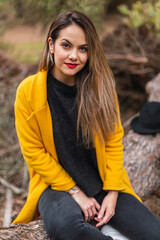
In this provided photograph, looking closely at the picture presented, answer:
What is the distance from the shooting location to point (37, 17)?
13.8ft

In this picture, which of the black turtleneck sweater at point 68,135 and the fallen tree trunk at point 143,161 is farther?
the fallen tree trunk at point 143,161

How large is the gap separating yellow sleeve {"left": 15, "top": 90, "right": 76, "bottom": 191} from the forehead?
1.59ft

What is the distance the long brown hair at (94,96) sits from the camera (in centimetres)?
170

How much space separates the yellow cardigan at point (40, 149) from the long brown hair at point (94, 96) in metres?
0.08

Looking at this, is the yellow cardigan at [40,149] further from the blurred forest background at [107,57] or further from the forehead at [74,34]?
the blurred forest background at [107,57]

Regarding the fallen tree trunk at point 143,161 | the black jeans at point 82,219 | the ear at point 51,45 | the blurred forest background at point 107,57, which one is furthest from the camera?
the blurred forest background at point 107,57

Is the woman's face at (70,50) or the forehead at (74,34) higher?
the forehead at (74,34)

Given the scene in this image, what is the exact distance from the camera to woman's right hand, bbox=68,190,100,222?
161 centimetres

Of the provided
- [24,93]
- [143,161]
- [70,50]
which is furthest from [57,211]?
[143,161]

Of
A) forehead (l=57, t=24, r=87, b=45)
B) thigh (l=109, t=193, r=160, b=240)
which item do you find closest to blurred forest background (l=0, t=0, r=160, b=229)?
thigh (l=109, t=193, r=160, b=240)

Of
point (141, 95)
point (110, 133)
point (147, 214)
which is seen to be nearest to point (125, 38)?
point (141, 95)

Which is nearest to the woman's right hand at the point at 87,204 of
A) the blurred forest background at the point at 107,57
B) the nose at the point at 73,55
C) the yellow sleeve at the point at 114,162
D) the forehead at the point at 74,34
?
the yellow sleeve at the point at 114,162

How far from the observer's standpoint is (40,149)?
168 centimetres

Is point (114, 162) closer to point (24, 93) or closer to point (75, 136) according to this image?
point (75, 136)
